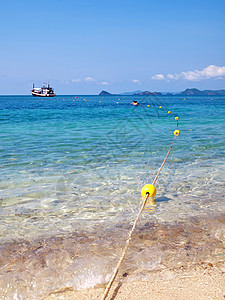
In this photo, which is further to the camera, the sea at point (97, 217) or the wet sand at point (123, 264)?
the sea at point (97, 217)

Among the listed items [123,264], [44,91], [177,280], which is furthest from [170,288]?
[44,91]

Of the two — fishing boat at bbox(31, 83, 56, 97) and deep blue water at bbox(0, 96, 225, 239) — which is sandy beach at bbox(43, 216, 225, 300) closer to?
deep blue water at bbox(0, 96, 225, 239)

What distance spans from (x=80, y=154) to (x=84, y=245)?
21.3ft

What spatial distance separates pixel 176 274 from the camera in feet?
10.2

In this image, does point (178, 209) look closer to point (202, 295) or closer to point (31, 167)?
point (202, 295)

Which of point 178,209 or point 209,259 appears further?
point 178,209

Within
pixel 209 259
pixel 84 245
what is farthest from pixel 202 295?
pixel 84 245

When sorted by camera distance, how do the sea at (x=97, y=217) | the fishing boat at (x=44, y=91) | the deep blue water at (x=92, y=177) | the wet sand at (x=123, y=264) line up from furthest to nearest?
the fishing boat at (x=44, y=91)
the deep blue water at (x=92, y=177)
the sea at (x=97, y=217)
the wet sand at (x=123, y=264)

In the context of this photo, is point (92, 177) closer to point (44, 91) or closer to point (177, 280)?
point (177, 280)

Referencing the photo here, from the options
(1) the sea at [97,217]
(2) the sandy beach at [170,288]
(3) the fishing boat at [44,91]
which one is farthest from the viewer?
(3) the fishing boat at [44,91]

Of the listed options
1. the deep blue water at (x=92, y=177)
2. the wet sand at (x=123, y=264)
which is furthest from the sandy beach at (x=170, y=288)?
the deep blue water at (x=92, y=177)

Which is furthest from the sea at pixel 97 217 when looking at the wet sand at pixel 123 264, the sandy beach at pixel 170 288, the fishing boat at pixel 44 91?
the fishing boat at pixel 44 91

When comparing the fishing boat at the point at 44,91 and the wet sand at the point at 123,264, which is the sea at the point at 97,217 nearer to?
the wet sand at the point at 123,264

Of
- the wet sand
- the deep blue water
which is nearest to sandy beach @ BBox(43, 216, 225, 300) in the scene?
the wet sand
